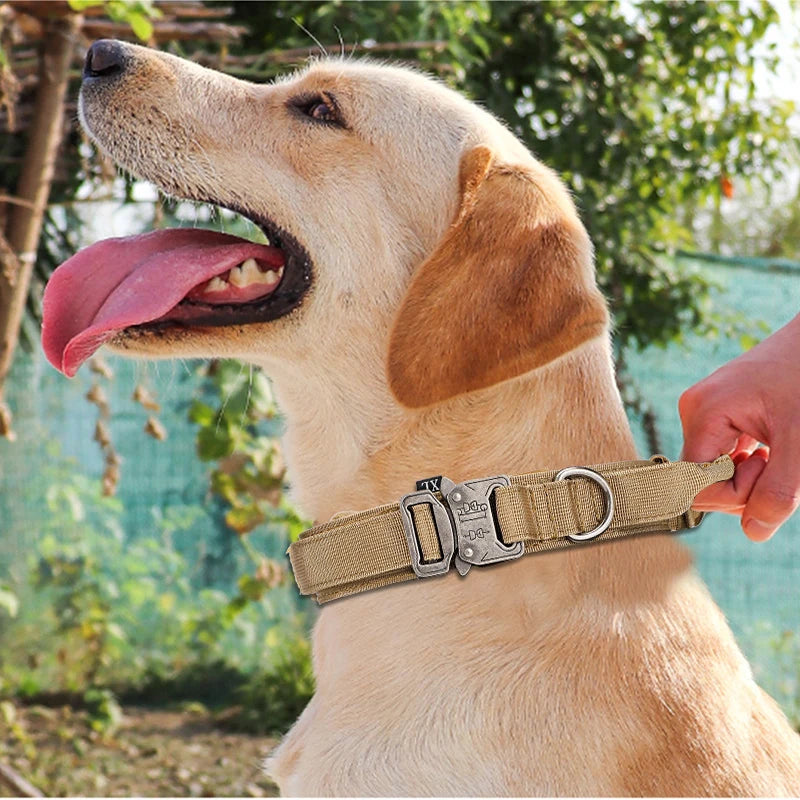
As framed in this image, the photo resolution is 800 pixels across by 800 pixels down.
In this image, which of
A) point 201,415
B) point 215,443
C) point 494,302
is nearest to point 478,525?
point 494,302

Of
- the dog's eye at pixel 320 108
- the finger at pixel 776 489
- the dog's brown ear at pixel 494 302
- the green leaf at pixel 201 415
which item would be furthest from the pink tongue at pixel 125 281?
the green leaf at pixel 201 415

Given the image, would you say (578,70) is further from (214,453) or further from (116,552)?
(116,552)

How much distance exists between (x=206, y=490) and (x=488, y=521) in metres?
4.26

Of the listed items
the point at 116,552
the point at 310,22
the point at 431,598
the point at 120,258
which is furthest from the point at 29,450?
the point at 431,598

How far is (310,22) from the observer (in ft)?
13.4

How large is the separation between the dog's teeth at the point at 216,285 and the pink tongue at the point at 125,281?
1.1 inches

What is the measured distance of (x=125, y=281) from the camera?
6.85 feet

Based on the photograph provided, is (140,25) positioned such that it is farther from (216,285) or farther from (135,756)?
(135,756)

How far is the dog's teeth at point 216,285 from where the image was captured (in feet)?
6.77

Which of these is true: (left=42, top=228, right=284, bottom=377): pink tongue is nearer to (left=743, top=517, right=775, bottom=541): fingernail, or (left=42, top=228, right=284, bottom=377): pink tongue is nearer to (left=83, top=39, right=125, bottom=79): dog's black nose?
(left=83, top=39, right=125, bottom=79): dog's black nose

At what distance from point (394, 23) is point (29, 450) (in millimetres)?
3104

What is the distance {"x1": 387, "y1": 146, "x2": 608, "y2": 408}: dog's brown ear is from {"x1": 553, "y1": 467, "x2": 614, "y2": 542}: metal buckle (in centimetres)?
19

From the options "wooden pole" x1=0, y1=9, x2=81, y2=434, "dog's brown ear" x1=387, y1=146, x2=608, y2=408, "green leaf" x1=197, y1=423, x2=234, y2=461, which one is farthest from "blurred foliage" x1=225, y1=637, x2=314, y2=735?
"dog's brown ear" x1=387, y1=146, x2=608, y2=408

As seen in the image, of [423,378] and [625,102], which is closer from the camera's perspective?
[423,378]
